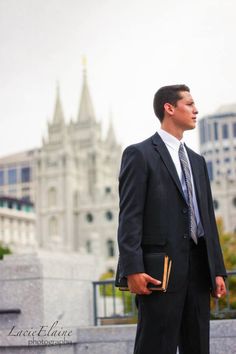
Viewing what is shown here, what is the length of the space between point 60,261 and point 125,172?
11.6ft

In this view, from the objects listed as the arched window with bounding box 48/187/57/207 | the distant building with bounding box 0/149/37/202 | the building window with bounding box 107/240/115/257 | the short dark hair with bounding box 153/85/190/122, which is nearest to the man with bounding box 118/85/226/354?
the short dark hair with bounding box 153/85/190/122

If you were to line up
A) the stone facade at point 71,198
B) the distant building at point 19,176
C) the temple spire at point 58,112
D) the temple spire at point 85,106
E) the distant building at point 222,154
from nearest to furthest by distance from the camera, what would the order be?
the distant building at point 222,154 < the stone facade at point 71,198 < the temple spire at point 58,112 < the temple spire at point 85,106 < the distant building at point 19,176

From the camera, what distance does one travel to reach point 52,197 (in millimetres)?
70938

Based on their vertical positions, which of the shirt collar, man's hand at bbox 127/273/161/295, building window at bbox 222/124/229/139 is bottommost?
man's hand at bbox 127/273/161/295

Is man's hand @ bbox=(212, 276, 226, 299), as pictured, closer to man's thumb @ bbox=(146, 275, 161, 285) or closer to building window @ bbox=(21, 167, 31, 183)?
man's thumb @ bbox=(146, 275, 161, 285)

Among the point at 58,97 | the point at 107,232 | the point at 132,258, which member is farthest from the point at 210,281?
the point at 58,97

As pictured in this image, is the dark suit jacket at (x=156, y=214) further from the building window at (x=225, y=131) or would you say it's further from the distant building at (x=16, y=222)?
the distant building at (x=16, y=222)

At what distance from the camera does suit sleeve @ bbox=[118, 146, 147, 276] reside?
3557mm

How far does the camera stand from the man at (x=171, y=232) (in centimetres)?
361

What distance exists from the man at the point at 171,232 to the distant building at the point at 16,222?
74796 mm

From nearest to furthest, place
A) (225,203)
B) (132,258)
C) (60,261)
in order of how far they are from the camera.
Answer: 1. (132,258)
2. (60,261)
3. (225,203)

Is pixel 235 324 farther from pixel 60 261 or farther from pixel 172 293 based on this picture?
pixel 172 293

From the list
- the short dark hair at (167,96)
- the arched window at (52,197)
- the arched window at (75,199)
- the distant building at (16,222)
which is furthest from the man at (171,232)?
the distant building at (16,222)

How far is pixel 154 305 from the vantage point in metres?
3.62
